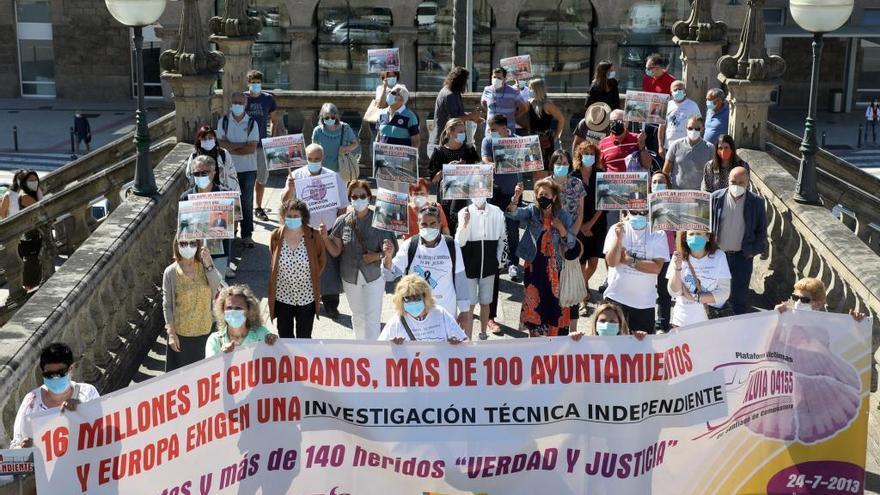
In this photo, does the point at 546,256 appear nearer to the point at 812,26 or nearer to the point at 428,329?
the point at 428,329

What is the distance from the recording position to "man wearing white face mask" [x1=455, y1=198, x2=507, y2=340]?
10664mm

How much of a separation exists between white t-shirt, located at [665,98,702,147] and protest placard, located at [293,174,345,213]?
12.9ft

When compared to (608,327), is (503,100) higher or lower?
higher

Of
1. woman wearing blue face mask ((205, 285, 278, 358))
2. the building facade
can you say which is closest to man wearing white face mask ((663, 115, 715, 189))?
woman wearing blue face mask ((205, 285, 278, 358))

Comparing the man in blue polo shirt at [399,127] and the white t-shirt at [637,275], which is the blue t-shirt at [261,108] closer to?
the man in blue polo shirt at [399,127]

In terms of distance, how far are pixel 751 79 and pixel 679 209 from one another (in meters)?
4.58

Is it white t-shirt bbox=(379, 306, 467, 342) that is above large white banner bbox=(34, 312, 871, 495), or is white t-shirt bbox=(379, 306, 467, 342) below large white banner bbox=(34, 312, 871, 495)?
above

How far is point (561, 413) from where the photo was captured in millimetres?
7996

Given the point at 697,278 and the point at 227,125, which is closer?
the point at 697,278

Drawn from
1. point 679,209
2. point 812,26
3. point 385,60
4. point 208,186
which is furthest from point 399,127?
point 679,209

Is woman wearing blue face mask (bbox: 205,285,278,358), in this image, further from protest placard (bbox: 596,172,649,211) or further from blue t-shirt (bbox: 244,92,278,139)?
blue t-shirt (bbox: 244,92,278,139)

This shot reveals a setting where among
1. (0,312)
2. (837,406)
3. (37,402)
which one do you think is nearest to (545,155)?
(0,312)

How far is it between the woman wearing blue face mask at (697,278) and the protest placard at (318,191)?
297cm

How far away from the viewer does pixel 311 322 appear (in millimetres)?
10117
